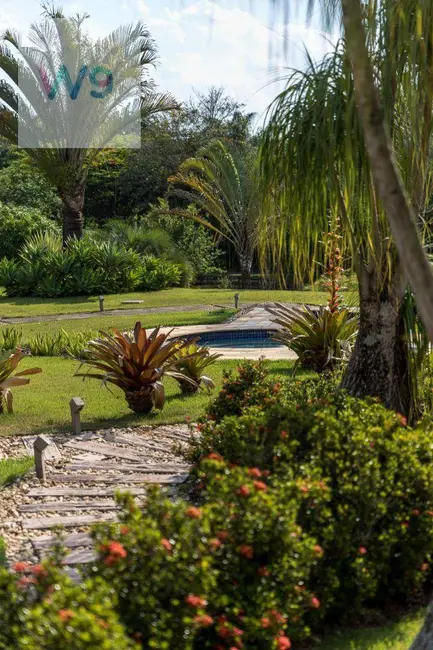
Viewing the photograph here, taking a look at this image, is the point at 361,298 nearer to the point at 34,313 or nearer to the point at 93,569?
the point at 93,569

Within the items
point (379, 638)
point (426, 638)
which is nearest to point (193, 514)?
point (426, 638)

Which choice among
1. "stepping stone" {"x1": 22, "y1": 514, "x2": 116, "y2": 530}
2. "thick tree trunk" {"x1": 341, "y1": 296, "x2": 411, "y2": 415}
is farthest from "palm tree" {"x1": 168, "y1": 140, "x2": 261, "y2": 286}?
"stepping stone" {"x1": 22, "y1": 514, "x2": 116, "y2": 530}

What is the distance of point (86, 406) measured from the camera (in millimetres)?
8930

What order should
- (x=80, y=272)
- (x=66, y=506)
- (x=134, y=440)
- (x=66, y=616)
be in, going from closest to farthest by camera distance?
1. (x=66, y=616)
2. (x=66, y=506)
3. (x=134, y=440)
4. (x=80, y=272)

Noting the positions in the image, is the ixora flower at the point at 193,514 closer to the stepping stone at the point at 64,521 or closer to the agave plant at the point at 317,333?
the stepping stone at the point at 64,521

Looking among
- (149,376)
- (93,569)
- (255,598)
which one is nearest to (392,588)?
(255,598)

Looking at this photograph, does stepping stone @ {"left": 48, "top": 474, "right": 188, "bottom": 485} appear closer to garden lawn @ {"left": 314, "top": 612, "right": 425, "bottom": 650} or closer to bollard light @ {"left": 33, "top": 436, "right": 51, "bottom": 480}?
bollard light @ {"left": 33, "top": 436, "right": 51, "bottom": 480}

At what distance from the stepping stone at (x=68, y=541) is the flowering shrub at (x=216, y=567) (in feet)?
4.22

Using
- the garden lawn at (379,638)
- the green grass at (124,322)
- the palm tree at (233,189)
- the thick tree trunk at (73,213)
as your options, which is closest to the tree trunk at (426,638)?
the garden lawn at (379,638)

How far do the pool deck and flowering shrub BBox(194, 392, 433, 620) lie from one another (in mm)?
5699

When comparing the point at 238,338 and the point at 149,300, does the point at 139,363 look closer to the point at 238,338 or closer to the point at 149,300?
the point at 238,338

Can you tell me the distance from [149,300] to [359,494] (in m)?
16.1

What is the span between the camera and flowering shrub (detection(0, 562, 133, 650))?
2502mm

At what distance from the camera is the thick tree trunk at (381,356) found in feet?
19.4
